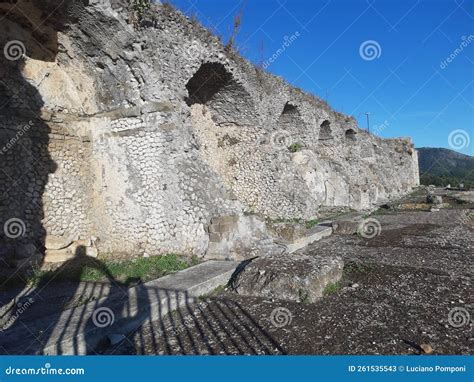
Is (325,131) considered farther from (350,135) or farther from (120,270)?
(120,270)

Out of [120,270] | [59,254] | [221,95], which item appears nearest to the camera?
[120,270]

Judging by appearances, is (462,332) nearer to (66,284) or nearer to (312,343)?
(312,343)

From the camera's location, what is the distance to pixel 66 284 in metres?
6.14

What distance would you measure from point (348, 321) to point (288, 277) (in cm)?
117

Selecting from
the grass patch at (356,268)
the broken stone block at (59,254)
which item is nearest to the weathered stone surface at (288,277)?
the grass patch at (356,268)

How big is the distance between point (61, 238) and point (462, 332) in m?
7.50

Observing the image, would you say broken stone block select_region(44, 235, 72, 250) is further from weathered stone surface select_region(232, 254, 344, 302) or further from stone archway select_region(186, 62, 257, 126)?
stone archway select_region(186, 62, 257, 126)

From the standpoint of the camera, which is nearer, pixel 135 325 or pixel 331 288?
pixel 135 325

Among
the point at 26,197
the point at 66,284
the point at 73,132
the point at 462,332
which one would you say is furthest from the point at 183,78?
the point at 462,332

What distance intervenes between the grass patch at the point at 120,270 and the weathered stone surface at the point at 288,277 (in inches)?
58.0

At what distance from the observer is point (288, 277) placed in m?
5.30

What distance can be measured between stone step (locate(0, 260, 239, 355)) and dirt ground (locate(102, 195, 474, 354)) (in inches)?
6.9

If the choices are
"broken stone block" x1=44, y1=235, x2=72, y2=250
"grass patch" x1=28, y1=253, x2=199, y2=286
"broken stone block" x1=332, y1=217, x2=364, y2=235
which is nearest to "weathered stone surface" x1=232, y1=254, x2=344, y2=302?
"grass patch" x1=28, y1=253, x2=199, y2=286

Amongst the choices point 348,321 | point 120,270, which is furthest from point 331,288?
point 120,270
